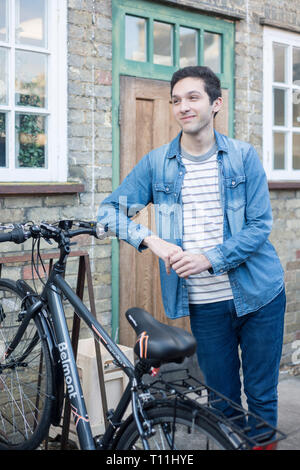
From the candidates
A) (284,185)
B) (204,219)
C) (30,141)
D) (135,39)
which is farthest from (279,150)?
(204,219)

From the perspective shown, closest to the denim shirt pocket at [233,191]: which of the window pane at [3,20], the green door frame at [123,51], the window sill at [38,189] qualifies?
the window sill at [38,189]

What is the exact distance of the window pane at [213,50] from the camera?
17.2ft

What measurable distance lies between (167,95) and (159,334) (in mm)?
3056

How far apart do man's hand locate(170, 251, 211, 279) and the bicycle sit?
0.98ft

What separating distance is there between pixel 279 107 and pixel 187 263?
3697 millimetres

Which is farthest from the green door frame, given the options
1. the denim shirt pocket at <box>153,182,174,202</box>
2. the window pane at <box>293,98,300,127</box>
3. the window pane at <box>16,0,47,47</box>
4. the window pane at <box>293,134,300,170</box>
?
the denim shirt pocket at <box>153,182,174,202</box>

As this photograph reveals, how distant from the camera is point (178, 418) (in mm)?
2164

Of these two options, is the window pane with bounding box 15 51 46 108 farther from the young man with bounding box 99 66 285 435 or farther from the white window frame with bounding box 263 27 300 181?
the white window frame with bounding box 263 27 300 181

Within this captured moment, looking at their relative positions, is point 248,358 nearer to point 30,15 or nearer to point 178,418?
point 178,418

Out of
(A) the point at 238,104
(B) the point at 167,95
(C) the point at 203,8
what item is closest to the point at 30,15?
(B) the point at 167,95

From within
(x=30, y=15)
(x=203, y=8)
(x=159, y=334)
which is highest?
(x=203, y=8)

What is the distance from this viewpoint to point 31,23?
4.22m

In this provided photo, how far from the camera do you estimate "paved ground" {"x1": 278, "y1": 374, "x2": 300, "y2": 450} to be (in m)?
3.84

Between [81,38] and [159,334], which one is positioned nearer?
[159,334]
